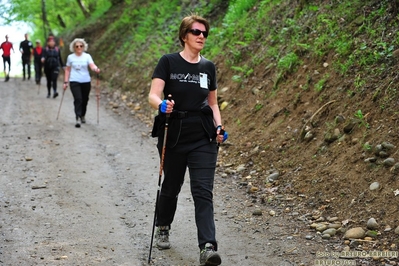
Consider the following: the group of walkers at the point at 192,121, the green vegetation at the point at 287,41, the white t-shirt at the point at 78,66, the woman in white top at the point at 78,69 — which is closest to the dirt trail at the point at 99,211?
the group of walkers at the point at 192,121

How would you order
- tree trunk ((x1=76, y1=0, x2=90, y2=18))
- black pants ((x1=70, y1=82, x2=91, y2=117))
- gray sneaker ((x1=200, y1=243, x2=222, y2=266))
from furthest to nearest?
tree trunk ((x1=76, y1=0, x2=90, y2=18)), black pants ((x1=70, y1=82, x2=91, y2=117)), gray sneaker ((x1=200, y1=243, x2=222, y2=266))

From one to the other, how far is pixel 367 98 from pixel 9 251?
17.8 ft

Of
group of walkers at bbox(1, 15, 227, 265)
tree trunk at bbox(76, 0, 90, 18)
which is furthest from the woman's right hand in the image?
tree trunk at bbox(76, 0, 90, 18)

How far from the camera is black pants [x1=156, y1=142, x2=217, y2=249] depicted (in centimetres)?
569

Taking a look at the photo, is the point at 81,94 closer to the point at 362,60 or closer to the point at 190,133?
the point at 362,60

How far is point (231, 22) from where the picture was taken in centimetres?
1647

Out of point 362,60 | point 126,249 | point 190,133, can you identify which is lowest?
point 126,249

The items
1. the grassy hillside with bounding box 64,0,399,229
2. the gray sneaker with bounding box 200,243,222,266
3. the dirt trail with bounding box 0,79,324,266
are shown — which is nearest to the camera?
the gray sneaker with bounding box 200,243,222,266

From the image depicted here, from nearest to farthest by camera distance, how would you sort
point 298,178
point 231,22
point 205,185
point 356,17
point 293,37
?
1. point 205,185
2. point 298,178
3. point 356,17
4. point 293,37
5. point 231,22

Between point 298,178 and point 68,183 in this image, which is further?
point 68,183

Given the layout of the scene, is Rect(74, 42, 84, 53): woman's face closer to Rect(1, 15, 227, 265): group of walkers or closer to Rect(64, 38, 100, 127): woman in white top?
Rect(64, 38, 100, 127): woman in white top

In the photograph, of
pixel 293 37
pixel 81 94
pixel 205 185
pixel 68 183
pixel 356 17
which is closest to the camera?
pixel 205 185

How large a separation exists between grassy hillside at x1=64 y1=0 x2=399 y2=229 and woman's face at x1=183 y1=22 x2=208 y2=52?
2.82 metres

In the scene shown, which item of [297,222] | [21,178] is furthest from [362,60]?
[21,178]
